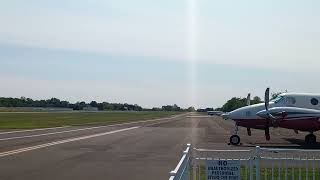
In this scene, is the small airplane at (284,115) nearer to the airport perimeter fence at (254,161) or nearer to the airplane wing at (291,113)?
Result: the airplane wing at (291,113)

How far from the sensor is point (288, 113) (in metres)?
32.2

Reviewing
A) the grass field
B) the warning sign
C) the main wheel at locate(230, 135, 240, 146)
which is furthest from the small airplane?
the grass field

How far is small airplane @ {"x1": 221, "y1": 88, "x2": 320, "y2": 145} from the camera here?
32.2 metres

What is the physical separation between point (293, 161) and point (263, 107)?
22483mm

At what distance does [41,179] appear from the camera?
15250 millimetres

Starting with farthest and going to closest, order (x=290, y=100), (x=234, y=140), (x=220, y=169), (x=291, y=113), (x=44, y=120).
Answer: (x=44, y=120) < (x=290, y=100) < (x=291, y=113) < (x=234, y=140) < (x=220, y=169)

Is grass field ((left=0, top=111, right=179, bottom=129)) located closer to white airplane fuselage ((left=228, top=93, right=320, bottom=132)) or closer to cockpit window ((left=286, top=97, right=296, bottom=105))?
white airplane fuselage ((left=228, top=93, right=320, bottom=132))

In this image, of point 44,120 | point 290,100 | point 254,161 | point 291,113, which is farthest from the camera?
point 44,120

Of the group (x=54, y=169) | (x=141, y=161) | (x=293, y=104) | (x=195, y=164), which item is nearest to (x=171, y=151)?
(x=141, y=161)

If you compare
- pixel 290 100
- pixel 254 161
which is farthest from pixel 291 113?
pixel 254 161

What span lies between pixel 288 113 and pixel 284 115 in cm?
27

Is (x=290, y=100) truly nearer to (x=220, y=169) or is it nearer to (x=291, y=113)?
(x=291, y=113)

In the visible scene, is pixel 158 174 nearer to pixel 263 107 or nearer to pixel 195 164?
pixel 195 164

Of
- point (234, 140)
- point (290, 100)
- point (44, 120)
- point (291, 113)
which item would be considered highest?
point (290, 100)
